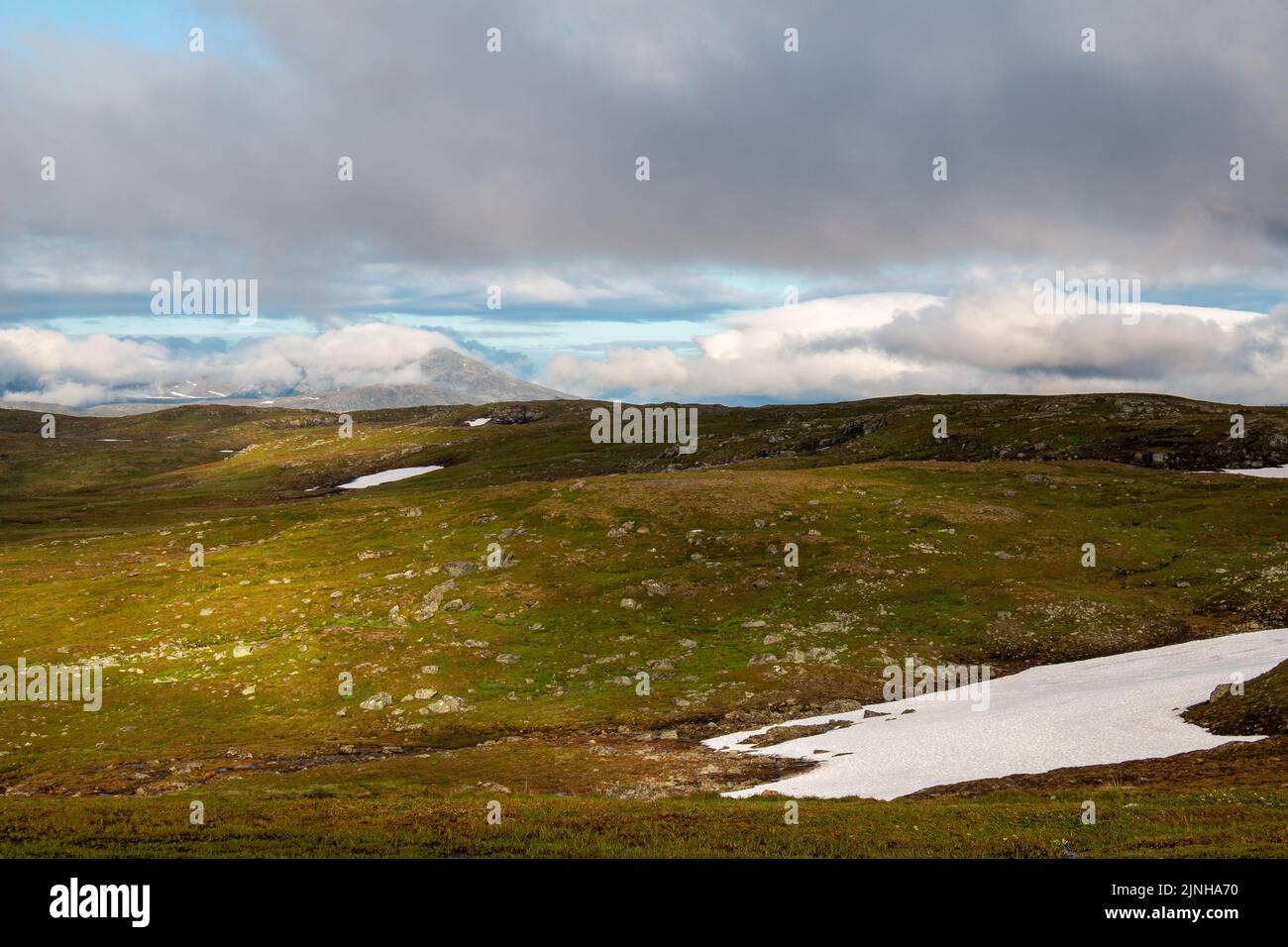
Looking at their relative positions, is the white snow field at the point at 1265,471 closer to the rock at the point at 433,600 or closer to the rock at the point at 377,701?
the rock at the point at 433,600

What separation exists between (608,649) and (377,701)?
60.1 feet

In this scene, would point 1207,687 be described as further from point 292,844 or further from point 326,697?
point 326,697

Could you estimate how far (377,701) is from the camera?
6109 cm

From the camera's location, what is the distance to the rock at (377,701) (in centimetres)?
6056

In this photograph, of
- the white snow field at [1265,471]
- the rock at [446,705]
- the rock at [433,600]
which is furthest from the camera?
the white snow field at [1265,471]

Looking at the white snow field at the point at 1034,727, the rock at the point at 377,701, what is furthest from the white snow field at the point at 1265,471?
the rock at the point at 377,701

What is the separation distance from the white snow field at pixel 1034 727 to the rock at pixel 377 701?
80.5ft

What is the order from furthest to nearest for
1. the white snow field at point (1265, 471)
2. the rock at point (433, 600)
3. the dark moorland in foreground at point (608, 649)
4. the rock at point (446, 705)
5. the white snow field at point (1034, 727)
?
the white snow field at point (1265, 471) → the rock at point (433, 600) → the rock at point (446, 705) → the white snow field at point (1034, 727) → the dark moorland in foreground at point (608, 649)

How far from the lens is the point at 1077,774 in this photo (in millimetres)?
38969

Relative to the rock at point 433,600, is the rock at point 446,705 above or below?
below

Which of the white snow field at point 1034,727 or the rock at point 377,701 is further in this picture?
the rock at point 377,701

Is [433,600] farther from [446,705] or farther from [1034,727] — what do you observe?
[1034,727]
